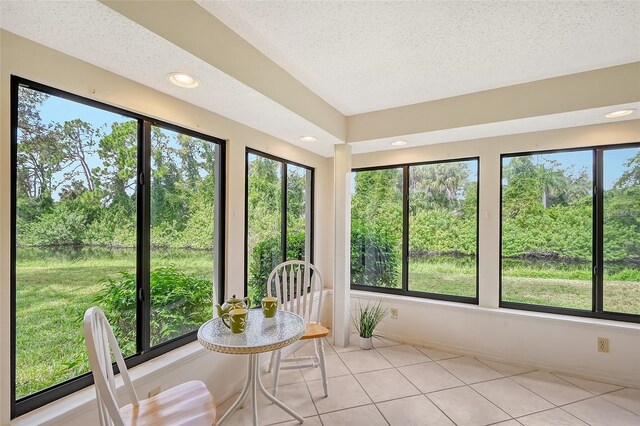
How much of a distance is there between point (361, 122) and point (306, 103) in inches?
34.5

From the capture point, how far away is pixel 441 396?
2.41 meters

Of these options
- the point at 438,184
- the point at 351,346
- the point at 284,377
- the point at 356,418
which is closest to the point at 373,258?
the point at 351,346

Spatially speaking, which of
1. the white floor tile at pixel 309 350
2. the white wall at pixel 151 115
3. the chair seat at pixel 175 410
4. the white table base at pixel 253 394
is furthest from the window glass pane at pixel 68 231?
the white floor tile at pixel 309 350

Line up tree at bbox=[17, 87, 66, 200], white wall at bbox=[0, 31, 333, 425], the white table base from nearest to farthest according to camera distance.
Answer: white wall at bbox=[0, 31, 333, 425]
tree at bbox=[17, 87, 66, 200]
the white table base

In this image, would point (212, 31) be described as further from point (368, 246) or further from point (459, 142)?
point (368, 246)

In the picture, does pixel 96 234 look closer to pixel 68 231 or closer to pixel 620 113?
pixel 68 231

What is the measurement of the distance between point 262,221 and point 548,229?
2.92 metres

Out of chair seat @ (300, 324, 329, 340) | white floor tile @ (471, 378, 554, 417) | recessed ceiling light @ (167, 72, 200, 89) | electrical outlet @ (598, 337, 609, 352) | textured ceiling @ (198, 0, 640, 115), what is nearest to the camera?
textured ceiling @ (198, 0, 640, 115)

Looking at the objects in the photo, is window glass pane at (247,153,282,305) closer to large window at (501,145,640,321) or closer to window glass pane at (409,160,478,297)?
window glass pane at (409,160,478,297)

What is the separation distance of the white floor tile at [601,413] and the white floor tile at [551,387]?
7cm

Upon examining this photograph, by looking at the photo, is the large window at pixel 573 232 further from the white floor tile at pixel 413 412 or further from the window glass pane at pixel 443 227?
the white floor tile at pixel 413 412

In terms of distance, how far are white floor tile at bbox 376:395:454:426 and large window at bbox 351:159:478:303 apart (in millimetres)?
1440

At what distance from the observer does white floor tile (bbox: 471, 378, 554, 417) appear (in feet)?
7.35

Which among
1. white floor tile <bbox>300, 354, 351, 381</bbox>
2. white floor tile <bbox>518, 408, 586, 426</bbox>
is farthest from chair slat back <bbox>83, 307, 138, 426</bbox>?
white floor tile <bbox>518, 408, 586, 426</bbox>
